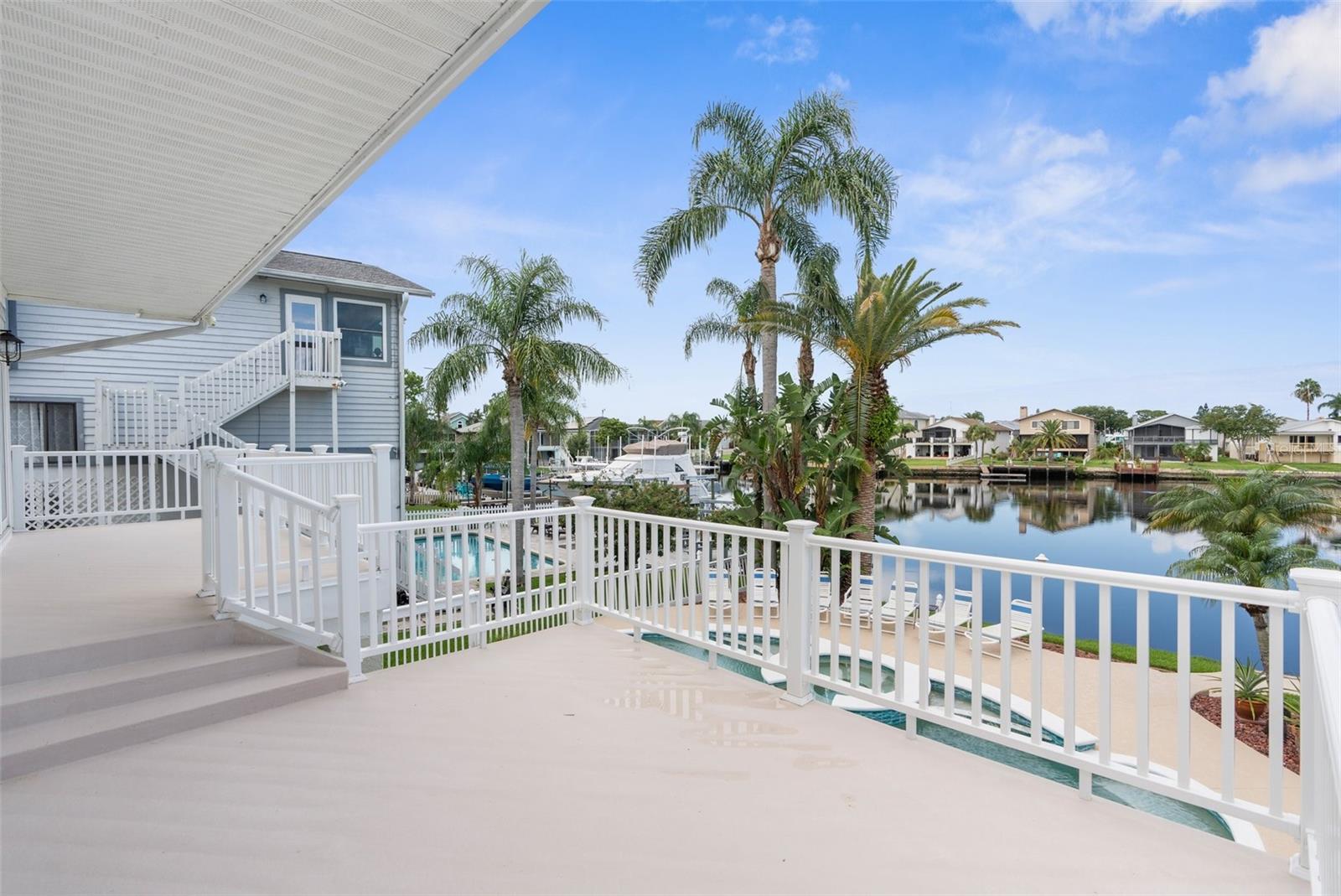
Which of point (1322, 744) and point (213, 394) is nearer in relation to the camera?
point (1322, 744)

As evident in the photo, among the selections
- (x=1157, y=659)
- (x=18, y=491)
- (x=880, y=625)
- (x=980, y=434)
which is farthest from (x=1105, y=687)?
(x=980, y=434)

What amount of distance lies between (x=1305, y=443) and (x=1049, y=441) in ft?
55.2

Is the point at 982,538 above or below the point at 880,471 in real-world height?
below

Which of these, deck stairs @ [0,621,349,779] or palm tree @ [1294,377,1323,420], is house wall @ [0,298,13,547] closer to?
deck stairs @ [0,621,349,779]

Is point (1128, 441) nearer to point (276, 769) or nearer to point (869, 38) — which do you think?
point (869, 38)

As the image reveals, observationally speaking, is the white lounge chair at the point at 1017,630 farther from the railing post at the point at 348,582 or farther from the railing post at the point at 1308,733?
the railing post at the point at 348,582

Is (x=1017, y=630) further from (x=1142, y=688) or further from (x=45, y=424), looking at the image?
(x=45, y=424)

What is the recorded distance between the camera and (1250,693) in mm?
8508

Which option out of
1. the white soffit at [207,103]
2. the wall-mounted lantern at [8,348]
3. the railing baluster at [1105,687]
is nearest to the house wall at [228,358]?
the wall-mounted lantern at [8,348]

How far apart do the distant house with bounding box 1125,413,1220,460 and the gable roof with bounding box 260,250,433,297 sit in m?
62.5

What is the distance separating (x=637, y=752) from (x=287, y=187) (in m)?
3.62

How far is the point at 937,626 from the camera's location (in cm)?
1038

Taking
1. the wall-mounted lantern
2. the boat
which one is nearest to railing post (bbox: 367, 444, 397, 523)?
the wall-mounted lantern

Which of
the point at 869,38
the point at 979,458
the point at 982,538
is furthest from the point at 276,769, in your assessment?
the point at 979,458
